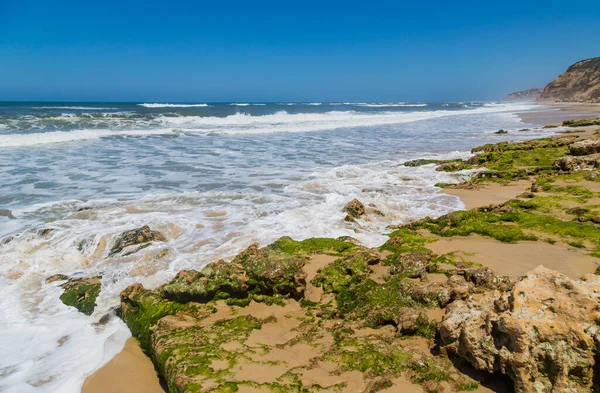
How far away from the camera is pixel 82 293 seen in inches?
194

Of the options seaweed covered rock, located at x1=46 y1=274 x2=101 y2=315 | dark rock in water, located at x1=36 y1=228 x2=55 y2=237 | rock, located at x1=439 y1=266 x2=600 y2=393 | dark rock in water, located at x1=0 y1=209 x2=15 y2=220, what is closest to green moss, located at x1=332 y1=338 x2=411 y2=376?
rock, located at x1=439 y1=266 x2=600 y2=393

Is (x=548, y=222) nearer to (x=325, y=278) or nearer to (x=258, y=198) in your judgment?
(x=325, y=278)

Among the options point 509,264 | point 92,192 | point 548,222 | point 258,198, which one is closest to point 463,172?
point 548,222

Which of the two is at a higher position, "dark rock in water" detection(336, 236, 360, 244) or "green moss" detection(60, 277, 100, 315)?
"dark rock in water" detection(336, 236, 360, 244)

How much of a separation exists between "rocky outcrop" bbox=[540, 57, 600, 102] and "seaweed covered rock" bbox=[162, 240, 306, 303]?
85.7 meters

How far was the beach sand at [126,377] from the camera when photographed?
336 centimetres

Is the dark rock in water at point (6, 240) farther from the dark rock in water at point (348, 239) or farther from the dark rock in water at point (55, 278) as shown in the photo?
the dark rock in water at point (348, 239)

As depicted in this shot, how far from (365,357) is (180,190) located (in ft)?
26.6

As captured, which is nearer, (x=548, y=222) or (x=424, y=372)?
(x=424, y=372)

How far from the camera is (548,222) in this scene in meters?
5.91

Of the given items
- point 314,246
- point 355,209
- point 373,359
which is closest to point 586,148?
point 355,209

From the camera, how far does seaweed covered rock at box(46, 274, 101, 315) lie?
4754 mm

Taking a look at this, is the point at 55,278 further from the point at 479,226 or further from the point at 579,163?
the point at 579,163

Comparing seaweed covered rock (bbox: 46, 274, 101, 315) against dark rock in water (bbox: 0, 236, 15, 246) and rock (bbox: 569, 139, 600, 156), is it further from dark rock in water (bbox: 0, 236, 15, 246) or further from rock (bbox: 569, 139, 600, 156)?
rock (bbox: 569, 139, 600, 156)
